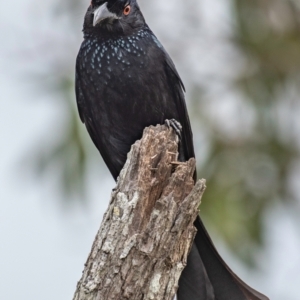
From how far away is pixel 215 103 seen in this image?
19.5 feet

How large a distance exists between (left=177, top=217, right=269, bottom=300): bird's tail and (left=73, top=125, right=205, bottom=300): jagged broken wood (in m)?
0.75

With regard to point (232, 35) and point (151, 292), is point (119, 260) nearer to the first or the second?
point (151, 292)

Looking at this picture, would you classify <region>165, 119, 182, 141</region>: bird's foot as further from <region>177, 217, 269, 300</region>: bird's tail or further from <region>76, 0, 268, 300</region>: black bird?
<region>177, 217, 269, 300</region>: bird's tail

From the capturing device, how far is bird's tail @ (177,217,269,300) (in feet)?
12.0

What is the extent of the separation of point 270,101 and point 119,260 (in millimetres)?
3360

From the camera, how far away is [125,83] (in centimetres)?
412

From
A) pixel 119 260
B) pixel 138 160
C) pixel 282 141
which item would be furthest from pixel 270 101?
pixel 119 260

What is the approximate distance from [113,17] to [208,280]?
5.28 ft

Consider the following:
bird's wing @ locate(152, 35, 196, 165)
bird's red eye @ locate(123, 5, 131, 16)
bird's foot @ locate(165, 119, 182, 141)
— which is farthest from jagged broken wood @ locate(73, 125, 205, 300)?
bird's red eye @ locate(123, 5, 131, 16)

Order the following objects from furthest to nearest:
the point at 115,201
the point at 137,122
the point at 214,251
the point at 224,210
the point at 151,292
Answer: the point at 224,210
the point at 137,122
the point at 214,251
the point at 115,201
the point at 151,292

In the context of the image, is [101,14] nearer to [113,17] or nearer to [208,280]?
[113,17]

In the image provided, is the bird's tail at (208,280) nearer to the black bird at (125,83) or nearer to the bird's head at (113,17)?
the black bird at (125,83)

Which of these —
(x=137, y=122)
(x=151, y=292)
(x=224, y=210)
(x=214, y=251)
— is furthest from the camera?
(x=224, y=210)

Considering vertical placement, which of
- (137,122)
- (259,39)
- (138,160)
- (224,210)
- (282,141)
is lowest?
(138,160)
